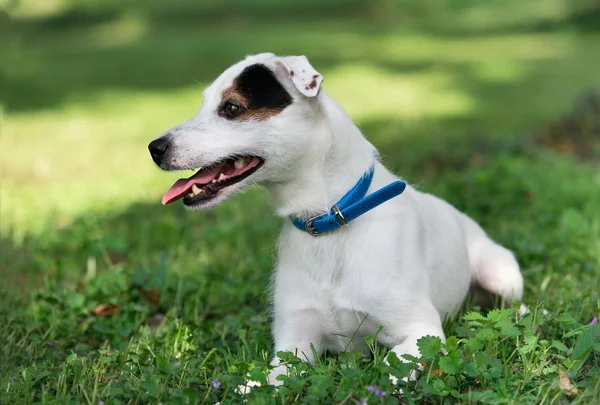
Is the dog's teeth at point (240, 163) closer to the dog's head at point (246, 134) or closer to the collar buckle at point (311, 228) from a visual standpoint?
the dog's head at point (246, 134)

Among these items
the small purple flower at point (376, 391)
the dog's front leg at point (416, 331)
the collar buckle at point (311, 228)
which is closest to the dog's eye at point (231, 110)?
the collar buckle at point (311, 228)

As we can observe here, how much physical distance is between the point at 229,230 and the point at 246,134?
2.75 metres

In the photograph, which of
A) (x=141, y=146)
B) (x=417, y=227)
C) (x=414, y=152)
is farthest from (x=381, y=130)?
(x=417, y=227)

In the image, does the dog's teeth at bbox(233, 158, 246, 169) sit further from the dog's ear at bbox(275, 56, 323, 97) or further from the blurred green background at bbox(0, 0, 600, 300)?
the blurred green background at bbox(0, 0, 600, 300)

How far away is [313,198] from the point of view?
372cm

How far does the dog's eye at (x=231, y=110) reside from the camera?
361 cm

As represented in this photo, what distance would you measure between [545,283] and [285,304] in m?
1.78

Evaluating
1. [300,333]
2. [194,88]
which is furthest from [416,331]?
[194,88]

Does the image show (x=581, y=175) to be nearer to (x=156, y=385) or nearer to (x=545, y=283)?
(x=545, y=283)

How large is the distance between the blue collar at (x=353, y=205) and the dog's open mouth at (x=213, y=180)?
37 centimetres

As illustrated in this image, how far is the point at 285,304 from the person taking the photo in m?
3.83

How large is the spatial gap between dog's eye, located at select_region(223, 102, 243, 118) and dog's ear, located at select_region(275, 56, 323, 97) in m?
0.22

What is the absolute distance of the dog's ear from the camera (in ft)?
11.4

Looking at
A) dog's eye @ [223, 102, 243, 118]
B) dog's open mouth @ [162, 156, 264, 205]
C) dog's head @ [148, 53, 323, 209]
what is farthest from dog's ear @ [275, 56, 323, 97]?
dog's open mouth @ [162, 156, 264, 205]
